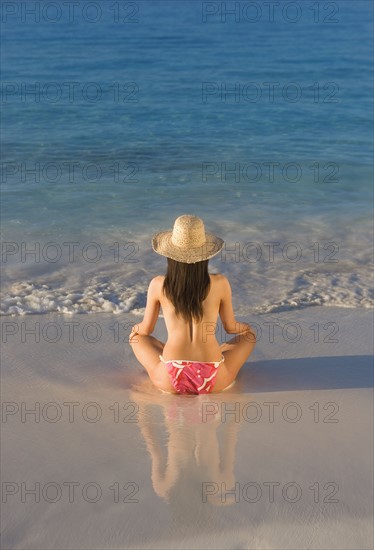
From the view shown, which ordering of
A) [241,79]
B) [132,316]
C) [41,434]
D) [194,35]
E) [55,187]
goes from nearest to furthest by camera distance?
[41,434], [132,316], [55,187], [241,79], [194,35]

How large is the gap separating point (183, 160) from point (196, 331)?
19.9 feet

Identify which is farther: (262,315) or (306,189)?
(306,189)

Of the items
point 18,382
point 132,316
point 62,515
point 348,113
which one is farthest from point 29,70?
point 62,515

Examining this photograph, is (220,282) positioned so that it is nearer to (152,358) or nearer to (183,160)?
(152,358)

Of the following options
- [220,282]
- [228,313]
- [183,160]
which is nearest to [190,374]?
[228,313]

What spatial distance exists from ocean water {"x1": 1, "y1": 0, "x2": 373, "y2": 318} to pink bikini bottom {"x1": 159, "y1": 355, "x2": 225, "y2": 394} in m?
1.42

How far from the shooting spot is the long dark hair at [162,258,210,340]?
4223 mm

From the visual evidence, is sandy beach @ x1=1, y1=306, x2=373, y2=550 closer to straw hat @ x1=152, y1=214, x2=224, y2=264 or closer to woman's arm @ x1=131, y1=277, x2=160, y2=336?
woman's arm @ x1=131, y1=277, x2=160, y2=336

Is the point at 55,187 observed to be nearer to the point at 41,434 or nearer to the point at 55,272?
the point at 55,272

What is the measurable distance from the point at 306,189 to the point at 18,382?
528cm

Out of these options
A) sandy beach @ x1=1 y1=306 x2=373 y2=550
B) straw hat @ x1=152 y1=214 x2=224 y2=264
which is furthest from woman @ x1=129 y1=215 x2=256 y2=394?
sandy beach @ x1=1 y1=306 x2=373 y2=550

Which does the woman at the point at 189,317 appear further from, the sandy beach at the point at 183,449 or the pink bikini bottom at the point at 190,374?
the sandy beach at the point at 183,449

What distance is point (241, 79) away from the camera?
1496cm

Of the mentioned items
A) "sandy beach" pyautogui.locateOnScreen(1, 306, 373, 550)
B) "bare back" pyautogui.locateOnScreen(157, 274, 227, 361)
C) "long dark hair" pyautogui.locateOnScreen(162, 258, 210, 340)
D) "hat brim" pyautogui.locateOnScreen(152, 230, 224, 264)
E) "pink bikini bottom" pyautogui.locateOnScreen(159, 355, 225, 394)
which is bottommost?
"sandy beach" pyautogui.locateOnScreen(1, 306, 373, 550)
